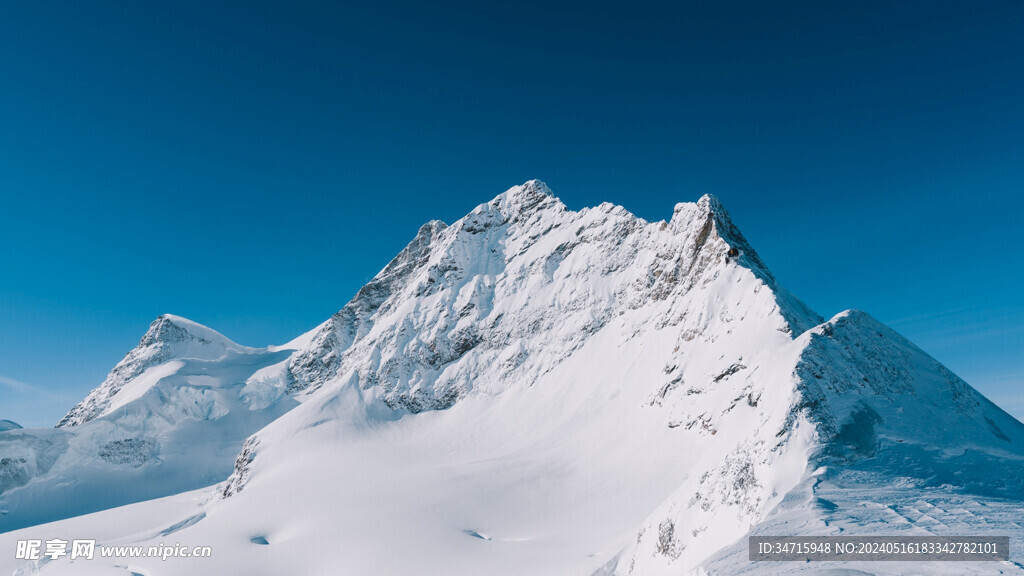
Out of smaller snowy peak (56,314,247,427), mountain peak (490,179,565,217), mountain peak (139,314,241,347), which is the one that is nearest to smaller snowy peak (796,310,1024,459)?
mountain peak (490,179,565,217)

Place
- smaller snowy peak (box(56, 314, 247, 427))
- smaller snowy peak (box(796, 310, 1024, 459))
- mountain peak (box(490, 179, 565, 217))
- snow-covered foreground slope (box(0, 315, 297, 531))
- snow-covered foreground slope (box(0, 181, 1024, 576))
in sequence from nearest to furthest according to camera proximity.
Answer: snow-covered foreground slope (box(0, 181, 1024, 576)) → smaller snowy peak (box(796, 310, 1024, 459)) → snow-covered foreground slope (box(0, 315, 297, 531)) → mountain peak (box(490, 179, 565, 217)) → smaller snowy peak (box(56, 314, 247, 427))

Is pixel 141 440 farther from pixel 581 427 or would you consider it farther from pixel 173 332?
pixel 581 427

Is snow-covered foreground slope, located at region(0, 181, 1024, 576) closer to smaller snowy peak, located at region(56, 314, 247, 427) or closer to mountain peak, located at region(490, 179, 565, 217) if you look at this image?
mountain peak, located at region(490, 179, 565, 217)

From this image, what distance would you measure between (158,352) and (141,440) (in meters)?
40.4

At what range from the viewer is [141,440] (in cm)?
11388

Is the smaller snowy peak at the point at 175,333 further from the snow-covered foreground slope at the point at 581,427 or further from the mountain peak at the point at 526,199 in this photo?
the mountain peak at the point at 526,199

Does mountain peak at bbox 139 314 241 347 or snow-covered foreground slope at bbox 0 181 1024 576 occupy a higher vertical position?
mountain peak at bbox 139 314 241 347

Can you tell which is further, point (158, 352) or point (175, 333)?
point (175, 333)

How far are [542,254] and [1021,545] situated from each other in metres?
93.4

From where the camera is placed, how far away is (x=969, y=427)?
21.2 meters

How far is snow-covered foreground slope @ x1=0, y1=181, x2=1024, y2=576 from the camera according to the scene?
55.8 ft

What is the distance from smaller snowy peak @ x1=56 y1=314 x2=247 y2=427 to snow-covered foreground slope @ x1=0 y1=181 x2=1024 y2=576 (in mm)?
4670

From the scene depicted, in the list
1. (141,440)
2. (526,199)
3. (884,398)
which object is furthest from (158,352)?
(884,398)

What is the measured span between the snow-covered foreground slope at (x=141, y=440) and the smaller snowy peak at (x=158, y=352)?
0.78 meters
